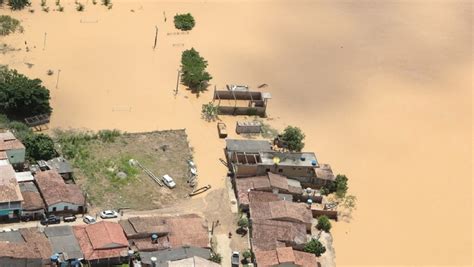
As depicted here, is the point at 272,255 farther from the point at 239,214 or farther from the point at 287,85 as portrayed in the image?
the point at 287,85

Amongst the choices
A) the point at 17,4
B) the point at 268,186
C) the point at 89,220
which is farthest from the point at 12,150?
the point at 17,4

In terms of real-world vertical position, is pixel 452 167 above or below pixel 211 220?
above

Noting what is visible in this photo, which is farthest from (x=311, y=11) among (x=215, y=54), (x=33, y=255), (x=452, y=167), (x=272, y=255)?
(x=33, y=255)

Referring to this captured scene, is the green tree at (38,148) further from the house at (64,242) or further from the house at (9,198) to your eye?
the house at (64,242)

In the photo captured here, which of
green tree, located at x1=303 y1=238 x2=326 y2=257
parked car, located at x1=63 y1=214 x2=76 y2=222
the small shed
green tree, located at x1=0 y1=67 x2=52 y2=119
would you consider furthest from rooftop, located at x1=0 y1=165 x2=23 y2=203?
the small shed

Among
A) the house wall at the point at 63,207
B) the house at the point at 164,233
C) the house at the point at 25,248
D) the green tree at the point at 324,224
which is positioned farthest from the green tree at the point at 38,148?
the green tree at the point at 324,224

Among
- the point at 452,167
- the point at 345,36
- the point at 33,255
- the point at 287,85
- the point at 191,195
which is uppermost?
the point at 345,36

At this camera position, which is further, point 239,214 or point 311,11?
point 311,11
